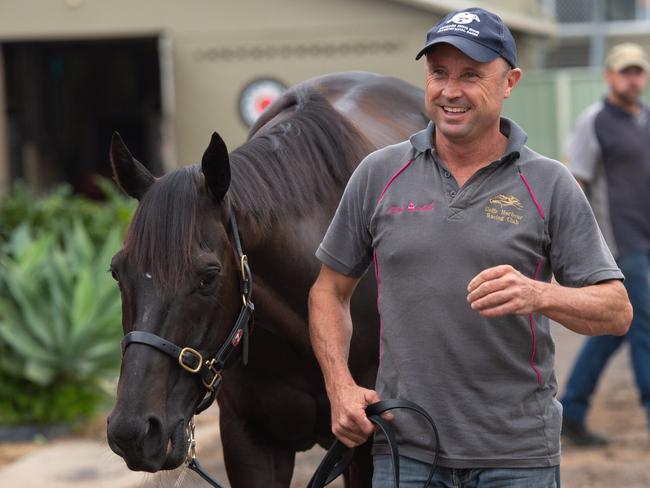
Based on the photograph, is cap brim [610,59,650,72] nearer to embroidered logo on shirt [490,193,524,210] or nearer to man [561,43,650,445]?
man [561,43,650,445]

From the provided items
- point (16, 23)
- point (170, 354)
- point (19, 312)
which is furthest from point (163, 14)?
point (170, 354)

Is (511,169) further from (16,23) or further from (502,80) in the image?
(16,23)

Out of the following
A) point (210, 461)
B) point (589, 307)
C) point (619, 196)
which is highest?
point (589, 307)

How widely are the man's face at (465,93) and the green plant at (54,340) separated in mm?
4677

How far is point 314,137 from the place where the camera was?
429 cm

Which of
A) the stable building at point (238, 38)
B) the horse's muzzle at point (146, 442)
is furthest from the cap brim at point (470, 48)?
the stable building at point (238, 38)

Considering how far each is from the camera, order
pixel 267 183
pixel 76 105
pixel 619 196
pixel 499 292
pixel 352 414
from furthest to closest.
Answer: pixel 76 105 → pixel 619 196 → pixel 267 183 → pixel 352 414 → pixel 499 292

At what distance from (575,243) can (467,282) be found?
0.94ft

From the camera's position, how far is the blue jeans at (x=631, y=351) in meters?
7.09

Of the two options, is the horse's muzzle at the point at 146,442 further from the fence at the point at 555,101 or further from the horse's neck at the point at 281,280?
the fence at the point at 555,101

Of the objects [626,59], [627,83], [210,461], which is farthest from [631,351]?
[210,461]

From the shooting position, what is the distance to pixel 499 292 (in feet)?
9.52

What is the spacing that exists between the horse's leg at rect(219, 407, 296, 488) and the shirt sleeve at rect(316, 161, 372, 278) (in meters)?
0.98

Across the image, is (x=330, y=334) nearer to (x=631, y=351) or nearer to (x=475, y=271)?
(x=475, y=271)
